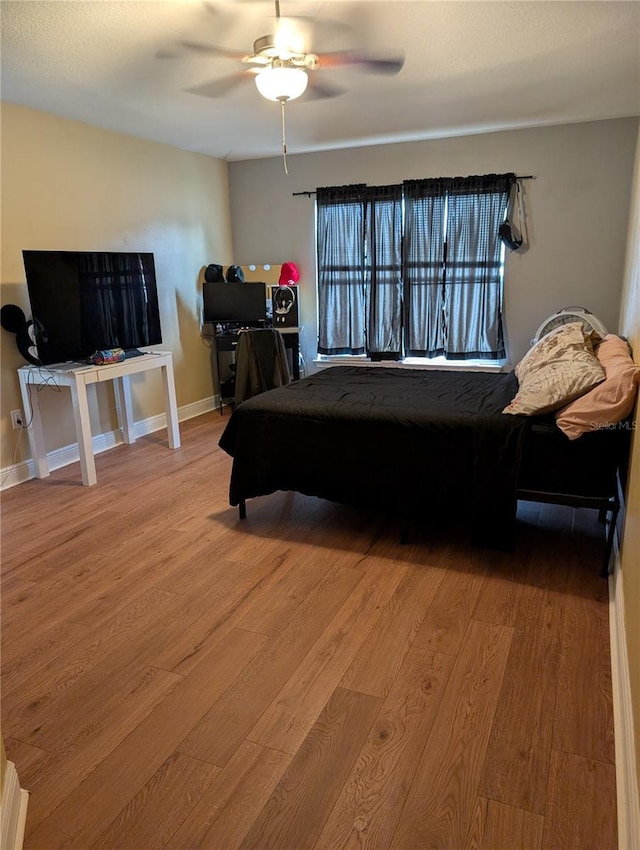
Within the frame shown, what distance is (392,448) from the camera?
2797 mm

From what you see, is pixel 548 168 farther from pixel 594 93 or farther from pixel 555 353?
pixel 555 353

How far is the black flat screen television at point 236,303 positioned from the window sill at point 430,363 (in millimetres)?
809

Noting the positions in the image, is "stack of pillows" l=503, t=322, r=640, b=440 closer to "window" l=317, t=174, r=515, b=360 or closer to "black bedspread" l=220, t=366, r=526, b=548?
"black bedspread" l=220, t=366, r=526, b=548

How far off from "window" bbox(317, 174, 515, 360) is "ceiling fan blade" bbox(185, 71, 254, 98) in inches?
83.2

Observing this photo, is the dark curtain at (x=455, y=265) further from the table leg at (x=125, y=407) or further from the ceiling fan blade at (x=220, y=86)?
the table leg at (x=125, y=407)

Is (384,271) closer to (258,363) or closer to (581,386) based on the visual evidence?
(258,363)

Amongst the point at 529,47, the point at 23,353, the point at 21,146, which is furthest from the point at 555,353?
the point at 21,146

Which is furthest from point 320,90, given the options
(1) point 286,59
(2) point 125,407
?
(2) point 125,407

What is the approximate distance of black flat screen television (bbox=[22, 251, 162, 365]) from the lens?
Result: 12.0 feet

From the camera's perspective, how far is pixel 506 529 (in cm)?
261

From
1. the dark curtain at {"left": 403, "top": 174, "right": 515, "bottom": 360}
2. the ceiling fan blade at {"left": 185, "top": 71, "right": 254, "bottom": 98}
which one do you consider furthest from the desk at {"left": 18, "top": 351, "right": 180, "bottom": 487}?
the dark curtain at {"left": 403, "top": 174, "right": 515, "bottom": 360}

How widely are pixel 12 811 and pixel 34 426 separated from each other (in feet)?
9.37

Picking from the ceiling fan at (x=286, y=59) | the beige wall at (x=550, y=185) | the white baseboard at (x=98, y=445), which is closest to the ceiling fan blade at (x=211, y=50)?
the ceiling fan at (x=286, y=59)

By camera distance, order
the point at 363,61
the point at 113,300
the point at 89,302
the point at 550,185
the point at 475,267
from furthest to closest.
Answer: the point at 475,267 < the point at 550,185 < the point at 113,300 < the point at 89,302 < the point at 363,61
